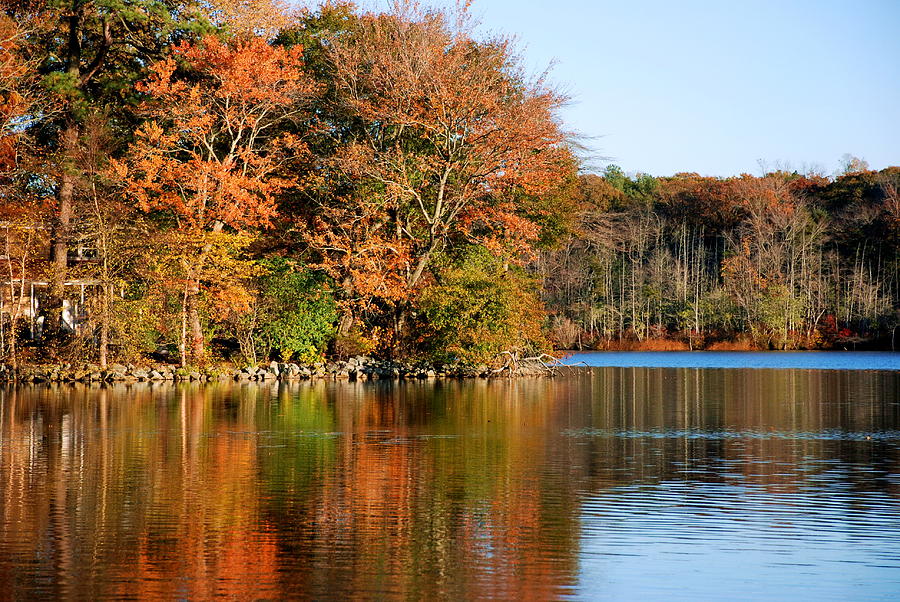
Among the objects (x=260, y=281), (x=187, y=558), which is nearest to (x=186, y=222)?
(x=260, y=281)

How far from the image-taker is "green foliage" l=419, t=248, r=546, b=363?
114ft

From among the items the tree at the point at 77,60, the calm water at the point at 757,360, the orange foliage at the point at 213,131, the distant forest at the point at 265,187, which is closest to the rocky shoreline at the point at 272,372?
the distant forest at the point at 265,187

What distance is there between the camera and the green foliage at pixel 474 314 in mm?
34719

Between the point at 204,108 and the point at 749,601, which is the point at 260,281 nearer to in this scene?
the point at 204,108

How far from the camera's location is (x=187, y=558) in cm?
865

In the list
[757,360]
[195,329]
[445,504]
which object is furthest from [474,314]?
[757,360]

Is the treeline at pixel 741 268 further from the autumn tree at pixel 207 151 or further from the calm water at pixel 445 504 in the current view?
the calm water at pixel 445 504

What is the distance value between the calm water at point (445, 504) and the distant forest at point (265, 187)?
1162 centimetres

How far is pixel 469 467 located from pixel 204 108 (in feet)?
75.5

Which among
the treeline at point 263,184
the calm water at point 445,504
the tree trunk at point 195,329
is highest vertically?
the treeline at point 263,184

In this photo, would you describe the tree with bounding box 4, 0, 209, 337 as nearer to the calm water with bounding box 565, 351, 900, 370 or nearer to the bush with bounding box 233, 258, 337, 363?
the bush with bounding box 233, 258, 337, 363

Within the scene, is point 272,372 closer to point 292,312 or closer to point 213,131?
point 292,312

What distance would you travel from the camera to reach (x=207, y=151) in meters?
36.4

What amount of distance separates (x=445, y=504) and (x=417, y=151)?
2886 cm
